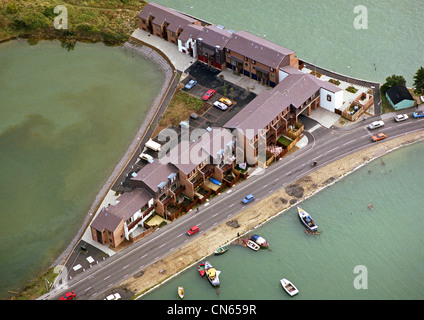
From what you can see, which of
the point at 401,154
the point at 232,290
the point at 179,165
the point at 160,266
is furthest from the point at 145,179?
the point at 401,154

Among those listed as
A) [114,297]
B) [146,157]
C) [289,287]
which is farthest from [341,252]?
[146,157]

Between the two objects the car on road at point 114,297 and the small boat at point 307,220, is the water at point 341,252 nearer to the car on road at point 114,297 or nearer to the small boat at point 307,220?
the small boat at point 307,220

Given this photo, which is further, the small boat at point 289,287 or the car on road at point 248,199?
the car on road at point 248,199

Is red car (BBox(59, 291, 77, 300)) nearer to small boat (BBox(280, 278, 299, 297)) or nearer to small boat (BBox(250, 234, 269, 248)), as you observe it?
small boat (BBox(250, 234, 269, 248))

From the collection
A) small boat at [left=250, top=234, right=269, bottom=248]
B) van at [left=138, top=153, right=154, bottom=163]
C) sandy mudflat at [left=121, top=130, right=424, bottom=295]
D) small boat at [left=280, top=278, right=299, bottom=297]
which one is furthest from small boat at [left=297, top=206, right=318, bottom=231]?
van at [left=138, top=153, right=154, bottom=163]

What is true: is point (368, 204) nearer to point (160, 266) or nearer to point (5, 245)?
point (160, 266)

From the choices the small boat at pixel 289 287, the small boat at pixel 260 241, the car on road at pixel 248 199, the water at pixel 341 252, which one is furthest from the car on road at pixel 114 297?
the car on road at pixel 248 199
